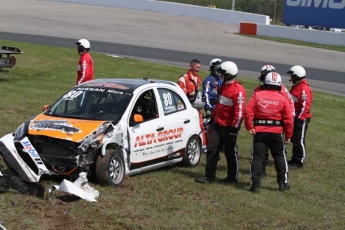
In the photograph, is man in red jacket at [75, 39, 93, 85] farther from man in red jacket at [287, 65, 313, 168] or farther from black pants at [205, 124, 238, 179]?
black pants at [205, 124, 238, 179]

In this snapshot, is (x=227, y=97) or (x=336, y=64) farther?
(x=336, y=64)

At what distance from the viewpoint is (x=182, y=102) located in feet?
42.3

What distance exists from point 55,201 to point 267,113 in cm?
355

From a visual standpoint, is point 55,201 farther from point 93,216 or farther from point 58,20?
point 58,20

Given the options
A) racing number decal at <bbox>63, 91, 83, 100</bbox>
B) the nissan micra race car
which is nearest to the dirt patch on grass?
the nissan micra race car

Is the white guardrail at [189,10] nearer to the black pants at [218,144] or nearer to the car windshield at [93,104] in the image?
the black pants at [218,144]

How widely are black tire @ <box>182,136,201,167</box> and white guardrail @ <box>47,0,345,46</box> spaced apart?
101 ft

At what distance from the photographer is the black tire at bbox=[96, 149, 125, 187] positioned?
1047 cm

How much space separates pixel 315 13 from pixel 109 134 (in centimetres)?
3562

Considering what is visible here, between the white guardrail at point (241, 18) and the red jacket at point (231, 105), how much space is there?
31.9m

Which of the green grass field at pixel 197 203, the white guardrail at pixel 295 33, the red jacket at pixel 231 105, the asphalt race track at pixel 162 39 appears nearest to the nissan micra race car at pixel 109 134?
the green grass field at pixel 197 203

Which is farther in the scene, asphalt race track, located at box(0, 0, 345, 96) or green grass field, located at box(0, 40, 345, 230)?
asphalt race track, located at box(0, 0, 345, 96)

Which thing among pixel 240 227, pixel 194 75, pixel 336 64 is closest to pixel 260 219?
pixel 240 227

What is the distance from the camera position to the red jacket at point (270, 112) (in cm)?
1119
